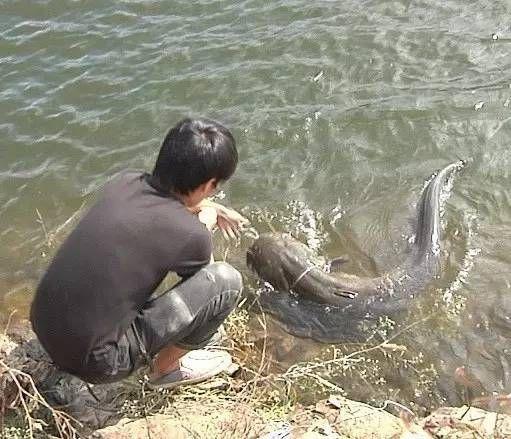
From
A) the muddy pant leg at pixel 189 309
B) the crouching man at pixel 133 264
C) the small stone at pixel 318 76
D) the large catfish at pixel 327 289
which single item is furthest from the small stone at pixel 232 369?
the small stone at pixel 318 76

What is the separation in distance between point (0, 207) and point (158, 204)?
388cm

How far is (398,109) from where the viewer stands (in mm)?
7617

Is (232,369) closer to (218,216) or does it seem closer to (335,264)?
(218,216)

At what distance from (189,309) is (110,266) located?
0.66m

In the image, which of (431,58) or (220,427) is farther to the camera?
(431,58)

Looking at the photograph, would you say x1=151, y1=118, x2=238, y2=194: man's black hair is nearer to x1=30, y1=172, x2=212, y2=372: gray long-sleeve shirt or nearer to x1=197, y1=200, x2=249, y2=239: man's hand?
x1=30, y1=172, x2=212, y2=372: gray long-sleeve shirt

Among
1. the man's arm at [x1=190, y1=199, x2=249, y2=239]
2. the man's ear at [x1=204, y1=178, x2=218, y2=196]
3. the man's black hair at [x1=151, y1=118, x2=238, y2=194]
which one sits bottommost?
the man's arm at [x1=190, y1=199, x2=249, y2=239]

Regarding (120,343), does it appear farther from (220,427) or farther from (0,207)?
(0,207)

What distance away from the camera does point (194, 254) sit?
4.00 m

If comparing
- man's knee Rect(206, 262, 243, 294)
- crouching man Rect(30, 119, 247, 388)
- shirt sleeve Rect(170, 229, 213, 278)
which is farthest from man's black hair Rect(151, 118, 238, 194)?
man's knee Rect(206, 262, 243, 294)

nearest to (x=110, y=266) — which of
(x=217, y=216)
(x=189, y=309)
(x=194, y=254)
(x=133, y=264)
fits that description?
(x=133, y=264)

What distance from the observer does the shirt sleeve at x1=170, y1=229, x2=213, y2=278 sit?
3926mm

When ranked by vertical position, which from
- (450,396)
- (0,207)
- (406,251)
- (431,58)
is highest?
(431,58)

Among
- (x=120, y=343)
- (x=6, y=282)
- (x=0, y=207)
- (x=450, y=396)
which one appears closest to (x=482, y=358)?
(x=450, y=396)
